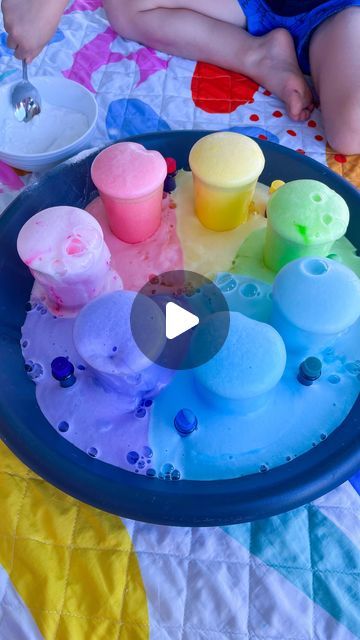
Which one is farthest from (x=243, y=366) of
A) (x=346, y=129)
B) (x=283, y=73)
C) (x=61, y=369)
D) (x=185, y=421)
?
(x=283, y=73)

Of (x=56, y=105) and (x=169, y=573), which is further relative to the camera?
(x=56, y=105)

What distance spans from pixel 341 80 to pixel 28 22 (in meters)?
0.49

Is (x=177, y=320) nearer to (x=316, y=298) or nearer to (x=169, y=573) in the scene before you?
(x=316, y=298)

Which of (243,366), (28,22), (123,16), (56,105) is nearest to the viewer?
(243,366)

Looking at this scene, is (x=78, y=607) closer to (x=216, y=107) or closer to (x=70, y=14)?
(x=216, y=107)

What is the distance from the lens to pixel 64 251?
53 centimetres

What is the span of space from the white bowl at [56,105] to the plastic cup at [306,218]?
356 mm

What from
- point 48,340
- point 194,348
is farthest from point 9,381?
point 194,348

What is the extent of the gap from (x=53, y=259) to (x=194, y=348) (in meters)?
0.17

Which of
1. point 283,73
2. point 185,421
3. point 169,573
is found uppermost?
point 283,73

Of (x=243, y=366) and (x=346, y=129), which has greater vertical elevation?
(x=346, y=129)

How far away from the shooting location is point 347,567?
51cm
